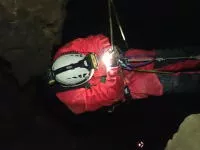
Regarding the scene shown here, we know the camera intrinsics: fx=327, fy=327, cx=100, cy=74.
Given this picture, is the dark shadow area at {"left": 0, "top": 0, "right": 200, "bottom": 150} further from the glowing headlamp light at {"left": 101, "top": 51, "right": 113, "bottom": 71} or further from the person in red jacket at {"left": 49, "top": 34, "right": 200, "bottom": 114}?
the glowing headlamp light at {"left": 101, "top": 51, "right": 113, "bottom": 71}

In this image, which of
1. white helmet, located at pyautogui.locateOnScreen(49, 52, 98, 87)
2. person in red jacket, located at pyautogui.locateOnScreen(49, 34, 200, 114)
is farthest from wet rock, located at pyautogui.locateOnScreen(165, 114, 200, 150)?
white helmet, located at pyautogui.locateOnScreen(49, 52, 98, 87)

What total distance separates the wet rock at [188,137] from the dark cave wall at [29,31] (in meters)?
1.99

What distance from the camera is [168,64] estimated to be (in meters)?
3.54

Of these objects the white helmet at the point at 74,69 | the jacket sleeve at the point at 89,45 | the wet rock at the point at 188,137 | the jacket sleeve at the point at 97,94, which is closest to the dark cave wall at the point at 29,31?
the jacket sleeve at the point at 89,45

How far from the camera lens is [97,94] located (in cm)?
310

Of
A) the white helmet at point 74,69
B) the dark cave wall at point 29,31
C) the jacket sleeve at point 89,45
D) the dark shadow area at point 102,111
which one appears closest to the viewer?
the white helmet at point 74,69

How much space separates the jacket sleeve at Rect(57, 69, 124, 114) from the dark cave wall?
2.78ft

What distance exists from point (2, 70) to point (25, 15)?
4.61ft

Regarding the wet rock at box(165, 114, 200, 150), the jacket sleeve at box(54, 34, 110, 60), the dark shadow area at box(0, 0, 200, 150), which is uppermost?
the jacket sleeve at box(54, 34, 110, 60)

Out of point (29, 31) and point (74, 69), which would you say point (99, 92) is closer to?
point (74, 69)

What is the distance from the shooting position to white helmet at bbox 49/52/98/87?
2.99 meters

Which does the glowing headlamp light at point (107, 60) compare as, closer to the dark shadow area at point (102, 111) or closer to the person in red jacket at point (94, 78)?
the person in red jacket at point (94, 78)

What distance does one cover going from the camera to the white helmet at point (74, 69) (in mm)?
2992

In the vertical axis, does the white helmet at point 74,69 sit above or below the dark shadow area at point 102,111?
above
